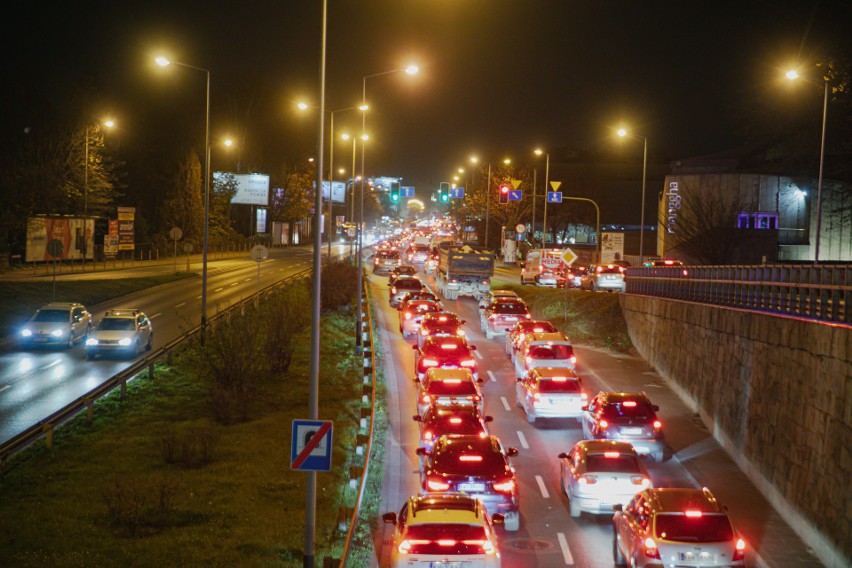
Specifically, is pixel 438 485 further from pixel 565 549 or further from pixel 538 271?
pixel 538 271

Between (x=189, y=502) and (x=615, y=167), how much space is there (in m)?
117

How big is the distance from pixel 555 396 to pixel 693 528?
39.7ft

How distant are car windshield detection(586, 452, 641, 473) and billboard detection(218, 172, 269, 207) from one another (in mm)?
85064

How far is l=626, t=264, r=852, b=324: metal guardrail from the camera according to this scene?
19.1 metres

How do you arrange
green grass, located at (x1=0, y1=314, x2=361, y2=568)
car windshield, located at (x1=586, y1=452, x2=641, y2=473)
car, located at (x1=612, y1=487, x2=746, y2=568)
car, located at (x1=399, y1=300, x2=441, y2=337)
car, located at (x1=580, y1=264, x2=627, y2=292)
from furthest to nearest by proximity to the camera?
car, located at (x1=580, y1=264, x2=627, y2=292), car, located at (x1=399, y1=300, x2=441, y2=337), car windshield, located at (x1=586, y1=452, x2=641, y2=473), green grass, located at (x1=0, y1=314, x2=361, y2=568), car, located at (x1=612, y1=487, x2=746, y2=568)

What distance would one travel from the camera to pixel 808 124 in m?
60.0

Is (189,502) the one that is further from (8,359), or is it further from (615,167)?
(615,167)

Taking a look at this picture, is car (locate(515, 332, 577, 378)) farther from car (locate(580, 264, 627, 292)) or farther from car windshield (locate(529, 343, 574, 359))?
car (locate(580, 264, 627, 292))

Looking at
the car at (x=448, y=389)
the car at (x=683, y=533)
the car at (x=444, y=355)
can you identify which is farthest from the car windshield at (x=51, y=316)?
the car at (x=683, y=533)

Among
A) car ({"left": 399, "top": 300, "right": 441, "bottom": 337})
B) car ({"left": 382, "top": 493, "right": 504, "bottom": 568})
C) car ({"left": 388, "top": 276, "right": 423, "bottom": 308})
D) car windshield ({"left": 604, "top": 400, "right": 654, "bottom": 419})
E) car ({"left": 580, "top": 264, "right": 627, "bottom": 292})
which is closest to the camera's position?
car ({"left": 382, "top": 493, "right": 504, "bottom": 568})

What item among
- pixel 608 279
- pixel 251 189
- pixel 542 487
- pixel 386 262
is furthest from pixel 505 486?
pixel 251 189

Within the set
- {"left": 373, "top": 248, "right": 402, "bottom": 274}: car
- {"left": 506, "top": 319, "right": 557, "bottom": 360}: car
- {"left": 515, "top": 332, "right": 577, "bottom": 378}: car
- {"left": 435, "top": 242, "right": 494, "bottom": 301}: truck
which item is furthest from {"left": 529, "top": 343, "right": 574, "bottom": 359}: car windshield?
{"left": 373, "top": 248, "right": 402, "bottom": 274}: car

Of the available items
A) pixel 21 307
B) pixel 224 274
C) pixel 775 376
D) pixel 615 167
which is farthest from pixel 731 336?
pixel 615 167

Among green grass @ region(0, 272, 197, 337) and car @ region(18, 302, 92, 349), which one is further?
green grass @ region(0, 272, 197, 337)
